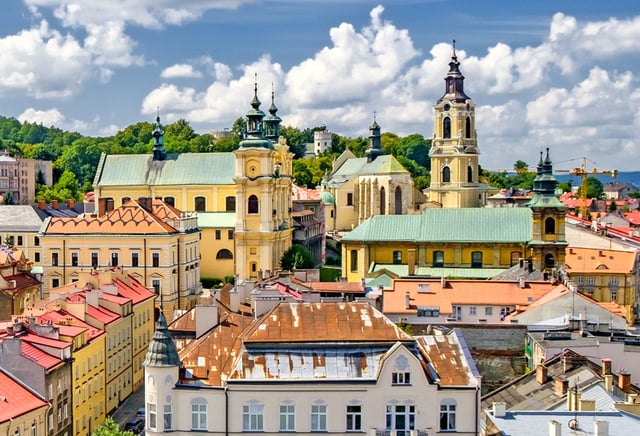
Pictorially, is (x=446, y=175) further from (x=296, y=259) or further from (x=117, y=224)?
(x=117, y=224)

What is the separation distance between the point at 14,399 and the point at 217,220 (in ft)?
205

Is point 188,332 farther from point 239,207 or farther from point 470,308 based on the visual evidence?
point 239,207

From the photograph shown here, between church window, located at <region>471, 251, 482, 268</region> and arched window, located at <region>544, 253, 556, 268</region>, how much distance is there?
228 inches

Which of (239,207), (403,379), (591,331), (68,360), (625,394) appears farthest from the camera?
(239,207)

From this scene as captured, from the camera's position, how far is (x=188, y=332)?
3884cm

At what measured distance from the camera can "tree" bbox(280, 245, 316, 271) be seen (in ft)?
317

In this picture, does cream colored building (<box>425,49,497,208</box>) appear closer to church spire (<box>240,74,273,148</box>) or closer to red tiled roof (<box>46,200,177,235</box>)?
church spire (<box>240,74,273,148</box>)

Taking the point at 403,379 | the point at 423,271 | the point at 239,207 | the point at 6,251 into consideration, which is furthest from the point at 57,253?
the point at 403,379

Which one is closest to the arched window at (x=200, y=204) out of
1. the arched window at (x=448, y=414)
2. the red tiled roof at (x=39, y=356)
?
the red tiled roof at (x=39, y=356)

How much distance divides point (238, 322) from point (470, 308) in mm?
25201

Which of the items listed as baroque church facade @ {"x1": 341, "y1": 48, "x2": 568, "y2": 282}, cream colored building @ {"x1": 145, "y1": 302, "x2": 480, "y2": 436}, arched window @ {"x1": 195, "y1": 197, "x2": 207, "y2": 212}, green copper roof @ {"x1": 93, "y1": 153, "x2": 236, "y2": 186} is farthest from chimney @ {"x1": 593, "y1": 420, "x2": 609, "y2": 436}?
arched window @ {"x1": 195, "y1": 197, "x2": 207, "y2": 212}

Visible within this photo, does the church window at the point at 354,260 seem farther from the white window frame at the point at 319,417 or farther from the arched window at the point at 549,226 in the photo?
the white window frame at the point at 319,417

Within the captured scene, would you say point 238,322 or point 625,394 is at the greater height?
point 238,322

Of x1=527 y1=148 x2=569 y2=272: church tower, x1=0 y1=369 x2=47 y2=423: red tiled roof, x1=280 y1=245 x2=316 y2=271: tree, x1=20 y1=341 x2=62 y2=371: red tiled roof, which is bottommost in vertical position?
x1=0 y1=369 x2=47 y2=423: red tiled roof
